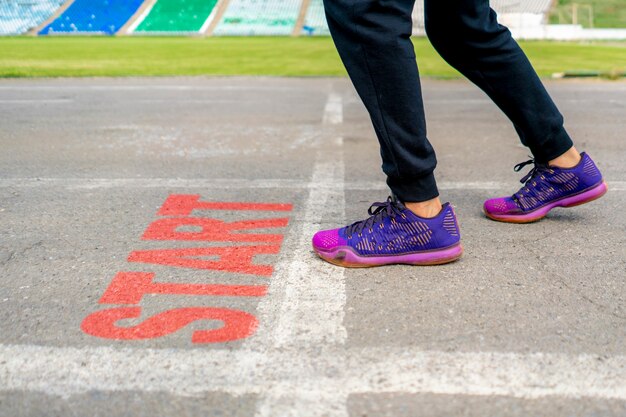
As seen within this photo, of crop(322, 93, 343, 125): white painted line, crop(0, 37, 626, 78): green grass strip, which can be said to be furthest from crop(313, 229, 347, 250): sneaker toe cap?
crop(0, 37, 626, 78): green grass strip

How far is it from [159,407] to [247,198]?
1.86 meters

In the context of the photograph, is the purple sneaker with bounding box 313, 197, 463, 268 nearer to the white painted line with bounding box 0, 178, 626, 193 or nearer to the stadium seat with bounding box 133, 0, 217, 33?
the white painted line with bounding box 0, 178, 626, 193

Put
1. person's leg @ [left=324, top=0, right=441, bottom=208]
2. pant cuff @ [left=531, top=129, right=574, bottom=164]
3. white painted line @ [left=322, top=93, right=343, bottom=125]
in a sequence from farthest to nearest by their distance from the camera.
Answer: white painted line @ [left=322, top=93, right=343, bottom=125] → pant cuff @ [left=531, top=129, right=574, bottom=164] → person's leg @ [left=324, top=0, right=441, bottom=208]

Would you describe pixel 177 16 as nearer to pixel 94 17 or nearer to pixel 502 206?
pixel 94 17

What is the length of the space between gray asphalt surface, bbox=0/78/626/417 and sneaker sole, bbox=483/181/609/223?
0.04 metres

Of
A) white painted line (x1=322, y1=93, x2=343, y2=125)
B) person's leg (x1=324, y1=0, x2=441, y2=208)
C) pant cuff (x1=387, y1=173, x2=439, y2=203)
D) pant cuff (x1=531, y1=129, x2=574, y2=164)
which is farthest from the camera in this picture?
white painted line (x1=322, y1=93, x2=343, y2=125)

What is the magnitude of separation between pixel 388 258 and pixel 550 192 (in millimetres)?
815

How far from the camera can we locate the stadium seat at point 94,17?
2697 cm

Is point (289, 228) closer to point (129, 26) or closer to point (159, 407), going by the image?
point (159, 407)

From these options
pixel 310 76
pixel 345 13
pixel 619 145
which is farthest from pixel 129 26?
pixel 345 13

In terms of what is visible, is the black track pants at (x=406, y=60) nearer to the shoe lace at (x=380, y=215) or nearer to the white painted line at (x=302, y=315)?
the shoe lace at (x=380, y=215)

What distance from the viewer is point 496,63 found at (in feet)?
8.39

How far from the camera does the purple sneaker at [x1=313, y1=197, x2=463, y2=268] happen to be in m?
2.25

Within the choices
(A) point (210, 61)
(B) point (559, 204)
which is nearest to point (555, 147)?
(B) point (559, 204)
